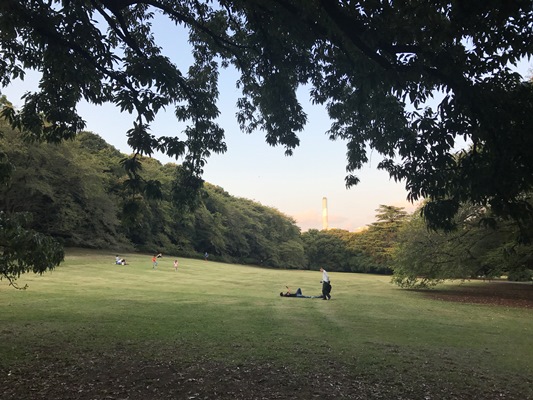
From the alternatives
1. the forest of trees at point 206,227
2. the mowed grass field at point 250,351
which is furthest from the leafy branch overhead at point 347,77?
the mowed grass field at point 250,351

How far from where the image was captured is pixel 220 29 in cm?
1069

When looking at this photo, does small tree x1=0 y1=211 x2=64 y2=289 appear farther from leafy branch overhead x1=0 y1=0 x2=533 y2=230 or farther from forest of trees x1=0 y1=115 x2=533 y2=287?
leafy branch overhead x1=0 y1=0 x2=533 y2=230

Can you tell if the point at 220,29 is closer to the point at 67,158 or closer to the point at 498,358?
the point at 498,358

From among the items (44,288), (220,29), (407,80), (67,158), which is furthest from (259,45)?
(67,158)

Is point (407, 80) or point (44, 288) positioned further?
point (44, 288)

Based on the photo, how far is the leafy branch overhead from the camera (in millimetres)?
5457

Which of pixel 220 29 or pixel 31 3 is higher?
pixel 220 29

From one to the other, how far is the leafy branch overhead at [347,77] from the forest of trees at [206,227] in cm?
101

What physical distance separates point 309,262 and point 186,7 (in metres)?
60.9

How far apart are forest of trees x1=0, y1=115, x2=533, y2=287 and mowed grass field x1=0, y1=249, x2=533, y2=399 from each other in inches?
93.7

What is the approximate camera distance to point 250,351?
28.3 feet

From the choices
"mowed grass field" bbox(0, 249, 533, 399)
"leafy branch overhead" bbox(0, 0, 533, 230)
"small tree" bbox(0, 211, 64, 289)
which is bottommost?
"mowed grass field" bbox(0, 249, 533, 399)

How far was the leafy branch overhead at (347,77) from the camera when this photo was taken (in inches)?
215

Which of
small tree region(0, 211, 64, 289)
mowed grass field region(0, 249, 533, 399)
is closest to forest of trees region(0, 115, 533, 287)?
small tree region(0, 211, 64, 289)
